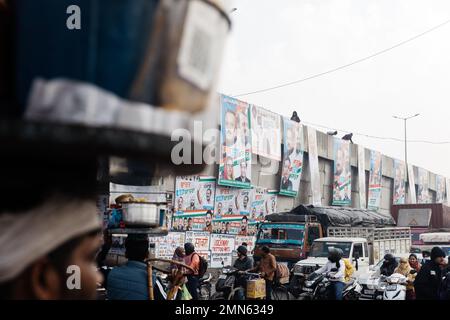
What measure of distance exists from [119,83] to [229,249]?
19.8 metres

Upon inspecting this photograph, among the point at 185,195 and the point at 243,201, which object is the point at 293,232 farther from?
the point at 243,201

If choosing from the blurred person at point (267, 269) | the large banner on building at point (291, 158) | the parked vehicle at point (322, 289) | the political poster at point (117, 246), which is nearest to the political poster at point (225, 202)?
the large banner on building at point (291, 158)

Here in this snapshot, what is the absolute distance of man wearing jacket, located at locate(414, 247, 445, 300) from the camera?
8062mm

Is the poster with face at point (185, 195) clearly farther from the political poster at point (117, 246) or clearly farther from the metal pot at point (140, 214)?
the metal pot at point (140, 214)

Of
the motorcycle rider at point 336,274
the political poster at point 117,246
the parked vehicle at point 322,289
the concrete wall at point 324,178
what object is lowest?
the parked vehicle at point 322,289

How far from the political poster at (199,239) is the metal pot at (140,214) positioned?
1530 cm

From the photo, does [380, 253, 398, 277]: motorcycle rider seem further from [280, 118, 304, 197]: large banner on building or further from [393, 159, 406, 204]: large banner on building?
[393, 159, 406, 204]: large banner on building

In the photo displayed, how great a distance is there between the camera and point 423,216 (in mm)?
26766

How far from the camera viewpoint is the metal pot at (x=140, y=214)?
3822 mm

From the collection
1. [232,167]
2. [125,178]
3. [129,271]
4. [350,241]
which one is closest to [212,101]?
[125,178]

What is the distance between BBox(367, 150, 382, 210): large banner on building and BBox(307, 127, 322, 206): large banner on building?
27.2ft

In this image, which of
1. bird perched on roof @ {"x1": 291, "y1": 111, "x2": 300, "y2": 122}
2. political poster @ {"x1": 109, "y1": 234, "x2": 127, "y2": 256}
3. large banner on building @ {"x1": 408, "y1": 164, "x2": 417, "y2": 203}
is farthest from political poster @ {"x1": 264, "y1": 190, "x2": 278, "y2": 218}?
large banner on building @ {"x1": 408, "y1": 164, "x2": 417, "y2": 203}
